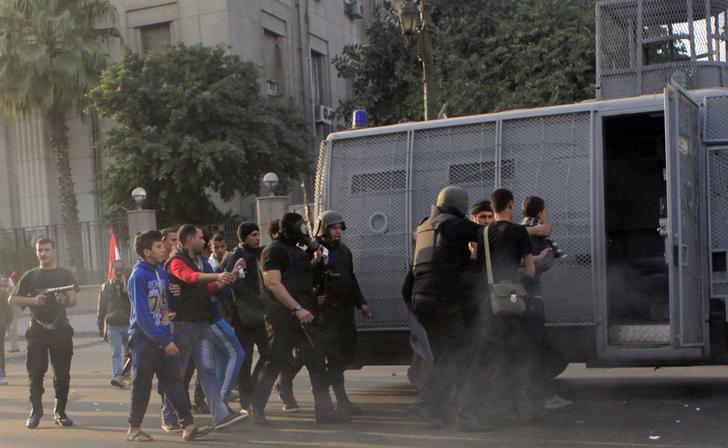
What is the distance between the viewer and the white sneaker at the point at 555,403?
8453 mm

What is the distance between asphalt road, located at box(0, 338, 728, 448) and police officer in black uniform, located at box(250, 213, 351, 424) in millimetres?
270

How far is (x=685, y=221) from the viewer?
801 centimetres

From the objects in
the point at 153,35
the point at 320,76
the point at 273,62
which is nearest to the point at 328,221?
the point at 153,35

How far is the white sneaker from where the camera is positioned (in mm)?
8453

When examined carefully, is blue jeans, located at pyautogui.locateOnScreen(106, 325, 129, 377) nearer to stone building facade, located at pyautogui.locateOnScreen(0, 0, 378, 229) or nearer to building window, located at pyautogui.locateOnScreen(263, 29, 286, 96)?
stone building facade, located at pyautogui.locateOnScreen(0, 0, 378, 229)

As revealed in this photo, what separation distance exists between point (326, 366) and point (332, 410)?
16.7 inches

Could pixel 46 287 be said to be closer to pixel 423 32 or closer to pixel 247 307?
pixel 247 307

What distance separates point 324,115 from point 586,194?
23.6m

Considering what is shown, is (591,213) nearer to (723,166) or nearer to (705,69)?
(723,166)

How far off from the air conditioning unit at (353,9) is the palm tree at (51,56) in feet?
31.3

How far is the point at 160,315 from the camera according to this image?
781 cm

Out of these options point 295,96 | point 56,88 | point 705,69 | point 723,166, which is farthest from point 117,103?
point 723,166

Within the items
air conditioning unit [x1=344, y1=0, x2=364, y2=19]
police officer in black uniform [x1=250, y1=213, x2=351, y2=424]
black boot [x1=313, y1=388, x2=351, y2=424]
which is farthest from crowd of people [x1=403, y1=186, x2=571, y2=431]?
air conditioning unit [x1=344, y1=0, x2=364, y2=19]

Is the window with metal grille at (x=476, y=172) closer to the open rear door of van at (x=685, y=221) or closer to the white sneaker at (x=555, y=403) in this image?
the open rear door of van at (x=685, y=221)
